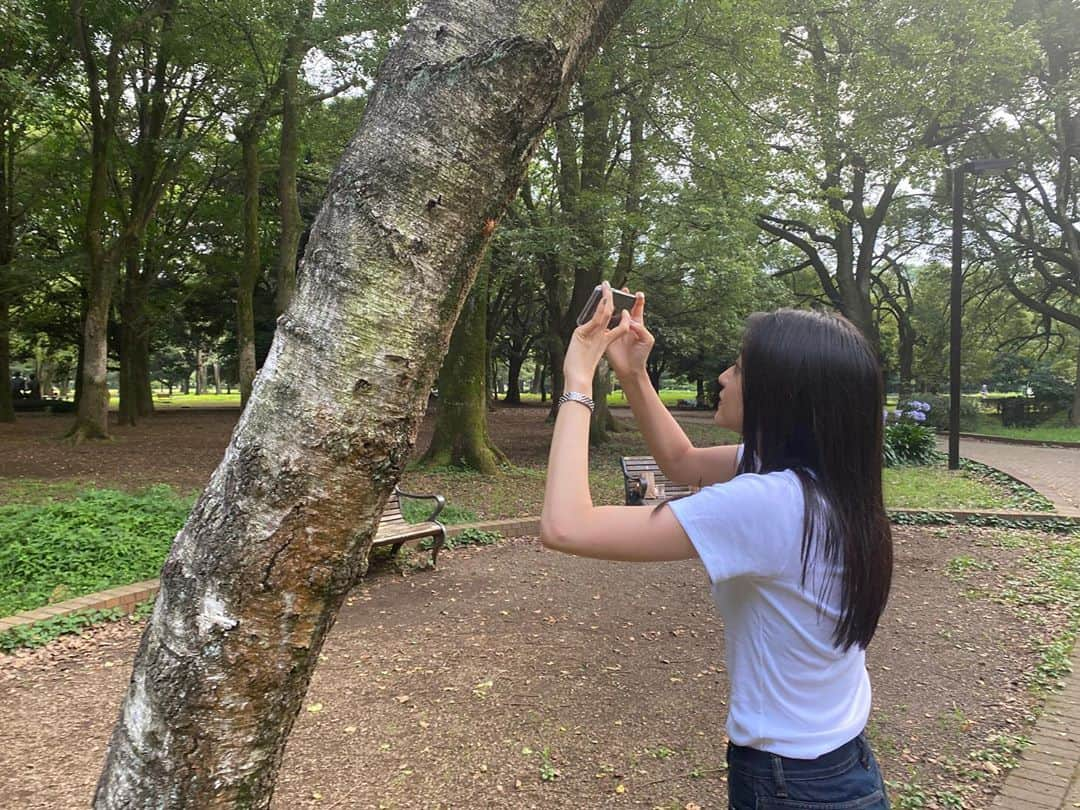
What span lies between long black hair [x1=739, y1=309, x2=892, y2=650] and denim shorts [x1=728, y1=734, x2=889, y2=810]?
21cm

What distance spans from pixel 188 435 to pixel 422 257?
57.6ft

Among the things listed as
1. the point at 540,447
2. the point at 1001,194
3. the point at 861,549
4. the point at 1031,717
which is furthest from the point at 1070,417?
the point at 861,549

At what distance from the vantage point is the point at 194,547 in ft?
4.50

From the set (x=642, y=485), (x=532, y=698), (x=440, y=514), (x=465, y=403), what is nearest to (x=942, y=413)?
(x=465, y=403)

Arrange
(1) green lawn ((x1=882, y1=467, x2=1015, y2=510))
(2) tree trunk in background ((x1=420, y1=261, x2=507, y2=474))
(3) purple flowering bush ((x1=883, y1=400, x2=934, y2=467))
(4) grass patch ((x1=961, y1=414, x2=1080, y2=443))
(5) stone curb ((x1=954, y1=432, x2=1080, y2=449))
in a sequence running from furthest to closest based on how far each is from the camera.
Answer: (4) grass patch ((x1=961, y1=414, x2=1080, y2=443))
(5) stone curb ((x1=954, y1=432, x2=1080, y2=449))
(3) purple flowering bush ((x1=883, y1=400, x2=934, y2=467))
(2) tree trunk in background ((x1=420, y1=261, x2=507, y2=474))
(1) green lawn ((x1=882, y1=467, x2=1015, y2=510))

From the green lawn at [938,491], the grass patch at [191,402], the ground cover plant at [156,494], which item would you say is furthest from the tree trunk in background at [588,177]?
the grass patch at [191,402]

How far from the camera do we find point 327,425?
4.40 feet

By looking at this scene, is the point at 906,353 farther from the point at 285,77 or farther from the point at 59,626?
the point at 59,626

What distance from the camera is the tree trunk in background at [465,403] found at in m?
10.7

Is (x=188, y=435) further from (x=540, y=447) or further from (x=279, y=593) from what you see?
(x=279, y=593)

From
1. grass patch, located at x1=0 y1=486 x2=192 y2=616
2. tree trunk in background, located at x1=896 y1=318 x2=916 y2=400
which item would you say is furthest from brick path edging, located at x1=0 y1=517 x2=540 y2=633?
tree trunk in background, located at x1=896 y1=318 x2=916 y2=400

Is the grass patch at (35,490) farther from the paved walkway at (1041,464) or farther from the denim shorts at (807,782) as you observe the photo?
the paved walkway at (1041,464)

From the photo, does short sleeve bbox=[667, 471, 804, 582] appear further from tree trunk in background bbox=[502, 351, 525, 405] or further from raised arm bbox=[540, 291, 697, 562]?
tree trunk in background bbox=[502, 351, 525, 405]

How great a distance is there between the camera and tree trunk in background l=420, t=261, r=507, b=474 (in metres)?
10.7
